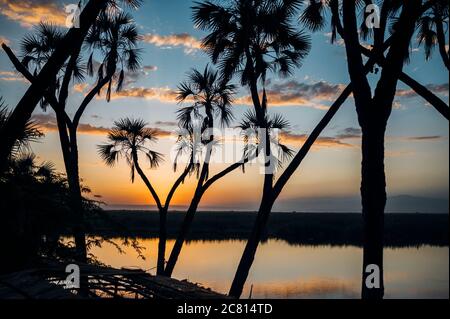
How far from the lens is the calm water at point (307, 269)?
24.1 metres

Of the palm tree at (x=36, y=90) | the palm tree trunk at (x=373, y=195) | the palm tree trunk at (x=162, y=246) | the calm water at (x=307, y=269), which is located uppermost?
the palm tree at (x=36, y=90)

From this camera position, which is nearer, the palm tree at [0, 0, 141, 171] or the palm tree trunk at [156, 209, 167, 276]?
the palm tree at [0, 0, 141, 171]

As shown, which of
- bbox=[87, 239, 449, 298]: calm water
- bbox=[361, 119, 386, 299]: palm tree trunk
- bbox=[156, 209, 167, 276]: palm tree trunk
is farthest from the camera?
bbox=[87, 239, 449, 298]: calm water

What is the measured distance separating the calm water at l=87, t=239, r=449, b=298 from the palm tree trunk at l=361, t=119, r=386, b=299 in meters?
14.5

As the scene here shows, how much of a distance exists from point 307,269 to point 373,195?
2241 cm

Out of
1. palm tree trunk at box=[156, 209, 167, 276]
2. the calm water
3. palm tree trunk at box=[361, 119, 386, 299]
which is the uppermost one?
palm tree trunk at box=[361, 119, 386, 299]

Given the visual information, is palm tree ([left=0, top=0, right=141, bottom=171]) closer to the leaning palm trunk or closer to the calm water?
the leaning palm trunk

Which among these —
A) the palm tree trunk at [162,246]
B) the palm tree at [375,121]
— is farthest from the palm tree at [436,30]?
the palm tree trunk at [162,246]

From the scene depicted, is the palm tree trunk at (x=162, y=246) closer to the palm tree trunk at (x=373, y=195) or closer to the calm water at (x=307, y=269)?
the calm water at (x=307, y=269)

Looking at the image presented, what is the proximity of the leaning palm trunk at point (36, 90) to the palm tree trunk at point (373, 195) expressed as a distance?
501 centimetres

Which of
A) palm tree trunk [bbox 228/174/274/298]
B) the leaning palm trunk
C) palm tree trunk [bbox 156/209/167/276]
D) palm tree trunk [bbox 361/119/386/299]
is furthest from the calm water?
the leaning palm trunk

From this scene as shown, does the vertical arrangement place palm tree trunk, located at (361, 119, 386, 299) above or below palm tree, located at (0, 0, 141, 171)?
below

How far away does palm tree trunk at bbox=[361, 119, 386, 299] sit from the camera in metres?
7.99

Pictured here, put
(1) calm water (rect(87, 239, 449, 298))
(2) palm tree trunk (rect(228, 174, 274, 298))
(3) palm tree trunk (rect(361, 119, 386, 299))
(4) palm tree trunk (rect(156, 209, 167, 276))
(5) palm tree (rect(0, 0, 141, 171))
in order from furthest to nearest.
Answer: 1. (1) calm water (rect(87, 239, 449, 298))
2. (4) palm tree trunk (rect(156, 209, 167, 276))
3. (2) palm tree trunk (rect(228, 174, 274, 298))
4. (3) palm tree trunk (rect(361, 119, 386, 299))
5. (5) palm tree (rect(0, 0, 141, 171))
